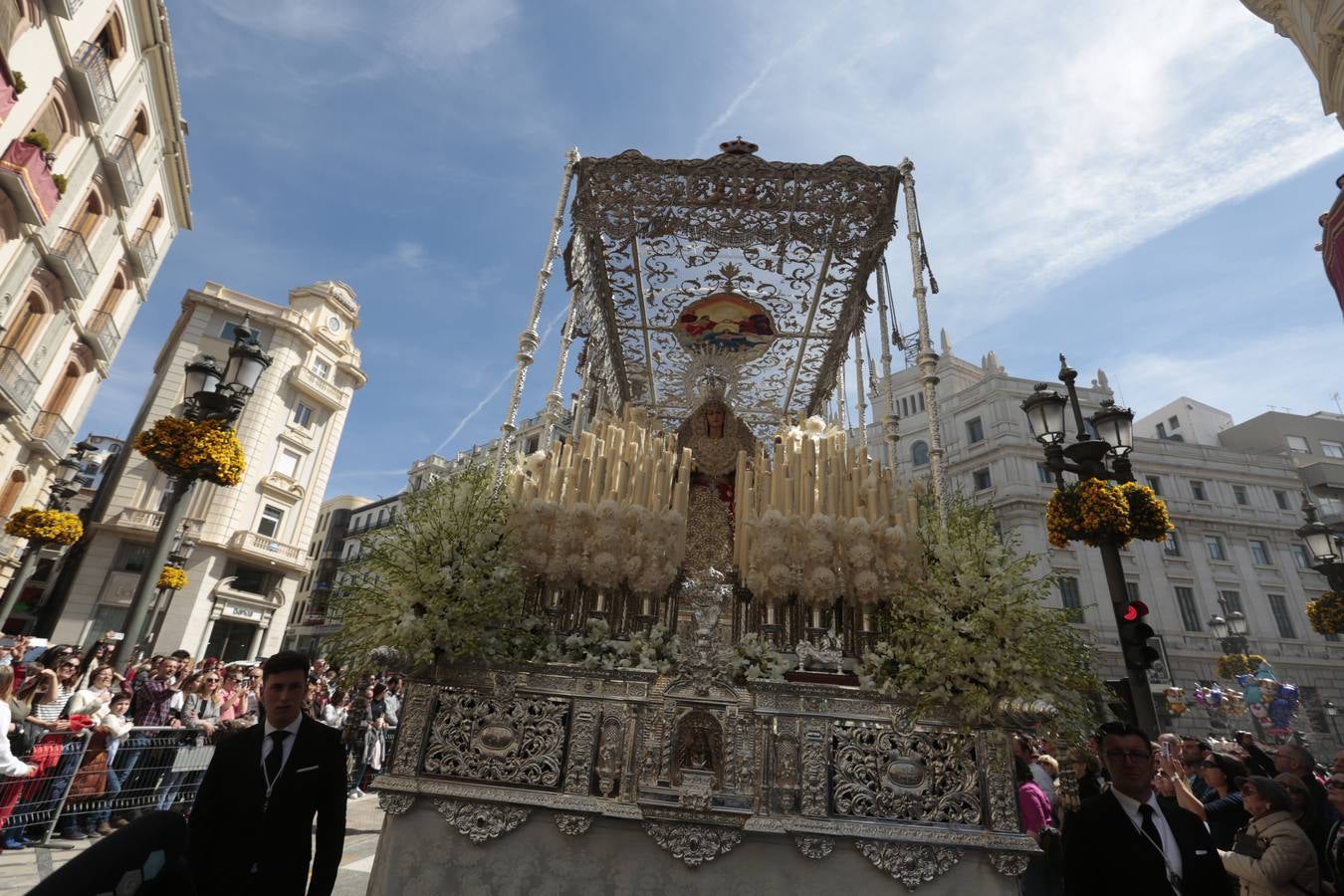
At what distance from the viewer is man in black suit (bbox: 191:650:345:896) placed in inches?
101

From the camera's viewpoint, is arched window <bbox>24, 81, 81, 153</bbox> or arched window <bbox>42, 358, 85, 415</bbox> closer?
arched window <bbox>24, 81, 81, 153</bbox>

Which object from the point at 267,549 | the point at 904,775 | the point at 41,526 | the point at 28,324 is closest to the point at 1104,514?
the point at 904,775

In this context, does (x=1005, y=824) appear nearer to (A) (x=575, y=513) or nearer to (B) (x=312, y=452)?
(A) (x=575, y=513)

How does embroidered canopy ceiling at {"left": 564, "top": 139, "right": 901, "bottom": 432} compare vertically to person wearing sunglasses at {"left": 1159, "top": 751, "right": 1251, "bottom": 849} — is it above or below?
above

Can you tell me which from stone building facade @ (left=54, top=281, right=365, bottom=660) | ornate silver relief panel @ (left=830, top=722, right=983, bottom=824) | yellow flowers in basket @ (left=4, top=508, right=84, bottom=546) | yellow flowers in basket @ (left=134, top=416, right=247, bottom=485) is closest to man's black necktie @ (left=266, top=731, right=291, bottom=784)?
ornate silver relief panel @ (left=830, top=722, right=983, bottom=824)

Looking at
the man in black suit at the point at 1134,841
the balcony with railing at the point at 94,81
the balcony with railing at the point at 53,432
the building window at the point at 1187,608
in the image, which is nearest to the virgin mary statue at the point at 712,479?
the man in black suit at the point at 1134,841

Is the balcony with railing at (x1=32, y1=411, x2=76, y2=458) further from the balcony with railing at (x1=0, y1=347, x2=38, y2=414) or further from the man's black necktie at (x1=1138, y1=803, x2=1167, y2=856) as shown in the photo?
the man's black necktie at (x1=1138, y1=803, x2=1167, y2=856)

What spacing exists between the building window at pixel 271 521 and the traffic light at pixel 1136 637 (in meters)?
31.8

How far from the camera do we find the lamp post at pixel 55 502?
49.1ft

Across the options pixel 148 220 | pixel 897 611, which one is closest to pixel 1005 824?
pixel 897 611

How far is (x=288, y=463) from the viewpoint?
30469mm

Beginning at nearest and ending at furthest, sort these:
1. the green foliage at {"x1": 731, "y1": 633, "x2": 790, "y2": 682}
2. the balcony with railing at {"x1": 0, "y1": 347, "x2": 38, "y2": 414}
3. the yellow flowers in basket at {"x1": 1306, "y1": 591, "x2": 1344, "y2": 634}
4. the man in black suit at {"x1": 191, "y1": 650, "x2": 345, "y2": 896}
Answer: the man in black suit at {"x1": 191, "y1": 650, "x2": 345, "y2": 896}, the green foliage at {"x1": 731, "y1": 633, "x2": 790, "y2": 682}, the yellow flowers in basket at {"x1": 1306, "y1": 591, "x2": 1344, "y2": 634}, the balcony with railing at {"x1": 0, "y1": 347, "x2": 38, "y2": 414}

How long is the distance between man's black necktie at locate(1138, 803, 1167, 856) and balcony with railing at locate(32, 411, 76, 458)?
85.5 ft

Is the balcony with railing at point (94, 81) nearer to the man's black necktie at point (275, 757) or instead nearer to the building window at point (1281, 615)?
the man's black necktie at point (275, 757)
